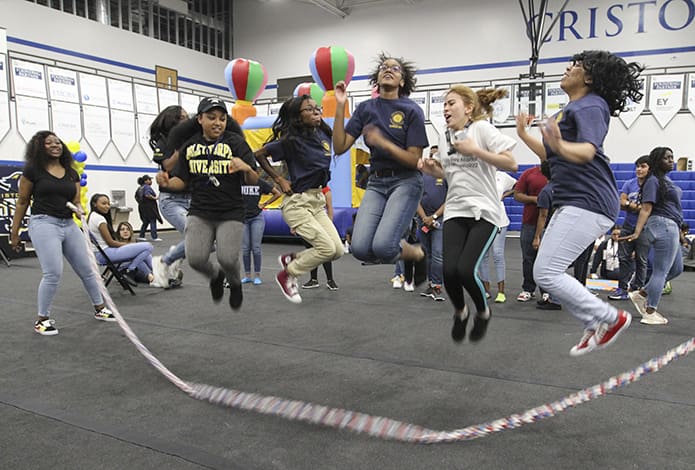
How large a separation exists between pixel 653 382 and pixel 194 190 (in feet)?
10.7

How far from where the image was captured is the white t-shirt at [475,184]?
9.84ft

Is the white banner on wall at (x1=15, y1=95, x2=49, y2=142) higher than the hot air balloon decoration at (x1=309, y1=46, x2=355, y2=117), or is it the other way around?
the hot air balloon decoration at (x1=309, y1=46, x2=355, y2=117)

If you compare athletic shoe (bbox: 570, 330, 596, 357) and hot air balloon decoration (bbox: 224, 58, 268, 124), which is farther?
hot air balloon decoration (bbox: 224, 58, 268, 124)

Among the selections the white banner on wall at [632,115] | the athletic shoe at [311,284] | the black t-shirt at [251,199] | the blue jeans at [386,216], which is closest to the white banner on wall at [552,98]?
the white banner on wall at [632,115]

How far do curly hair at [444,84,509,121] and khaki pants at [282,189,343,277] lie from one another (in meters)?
1.31

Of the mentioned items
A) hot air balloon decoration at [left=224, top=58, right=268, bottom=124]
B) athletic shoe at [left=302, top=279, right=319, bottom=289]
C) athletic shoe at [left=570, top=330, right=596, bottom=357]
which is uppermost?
hot air balloon decoration at [left=224, top=58, right=268, bottom=124]

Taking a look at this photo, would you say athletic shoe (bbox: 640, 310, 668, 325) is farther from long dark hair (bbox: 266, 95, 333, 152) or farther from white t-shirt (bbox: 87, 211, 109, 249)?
white t-shirt (bbox: 87, 211, 109, 249)

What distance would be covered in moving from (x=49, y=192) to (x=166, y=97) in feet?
43.3

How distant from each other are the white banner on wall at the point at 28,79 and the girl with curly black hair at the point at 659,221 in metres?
13.7

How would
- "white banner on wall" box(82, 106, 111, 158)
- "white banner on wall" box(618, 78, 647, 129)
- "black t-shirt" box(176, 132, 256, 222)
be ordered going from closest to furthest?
"black t-shirt" box(176, 132, 256, 222)
"white banner on wall" box(82, 106, 111, 158)
"white banner on wall" box(618, 78, 647, 129)

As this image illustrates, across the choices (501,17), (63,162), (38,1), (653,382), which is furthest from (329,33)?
(653,382)

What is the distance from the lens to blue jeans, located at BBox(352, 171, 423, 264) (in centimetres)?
341

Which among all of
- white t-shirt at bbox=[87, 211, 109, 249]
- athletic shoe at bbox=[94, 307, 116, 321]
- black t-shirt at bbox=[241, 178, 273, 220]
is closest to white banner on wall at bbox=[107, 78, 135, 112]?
white t-shirt at bbox=[87, 211, 109, 249]

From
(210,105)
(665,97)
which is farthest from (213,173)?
(665,97)
